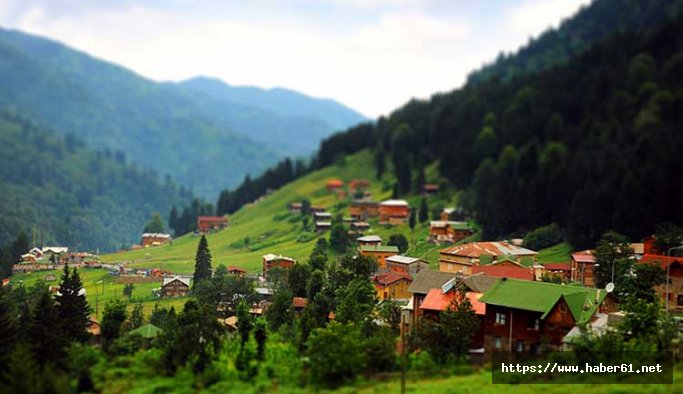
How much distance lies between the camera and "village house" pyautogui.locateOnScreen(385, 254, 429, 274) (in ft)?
264

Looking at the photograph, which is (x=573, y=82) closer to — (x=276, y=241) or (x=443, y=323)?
(x=276, y=241)

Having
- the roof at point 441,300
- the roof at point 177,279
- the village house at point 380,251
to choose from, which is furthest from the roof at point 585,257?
the roof at point 177,279

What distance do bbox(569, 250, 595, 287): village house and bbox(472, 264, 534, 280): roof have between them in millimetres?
4508

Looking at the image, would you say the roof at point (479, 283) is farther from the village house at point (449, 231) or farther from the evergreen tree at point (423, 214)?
the evergreen tree at point (423, 214)

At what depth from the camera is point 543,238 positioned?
89.1 metres

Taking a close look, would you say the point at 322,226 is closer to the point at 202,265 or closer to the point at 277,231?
the point at 277,231

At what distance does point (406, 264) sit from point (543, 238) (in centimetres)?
1745

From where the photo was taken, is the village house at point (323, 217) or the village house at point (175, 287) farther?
the village house at point (323, 217)

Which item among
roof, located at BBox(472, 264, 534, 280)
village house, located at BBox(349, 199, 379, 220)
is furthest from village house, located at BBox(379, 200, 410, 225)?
roof, located at BBox(472, 264, 534, 280)

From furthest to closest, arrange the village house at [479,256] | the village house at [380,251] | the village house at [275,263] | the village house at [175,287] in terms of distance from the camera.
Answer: the village house at [380,251] < the village house at [275,263] < the village house at [175,287] < the village house at [479,256]

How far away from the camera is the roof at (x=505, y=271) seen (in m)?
67.3

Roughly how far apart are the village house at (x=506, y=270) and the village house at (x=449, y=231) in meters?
26.0

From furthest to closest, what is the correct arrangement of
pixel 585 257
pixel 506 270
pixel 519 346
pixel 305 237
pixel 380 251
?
pixel 305 237 → pixel 380 251 → pixel 585 257 → pixel 506 270 → pixel 519 346

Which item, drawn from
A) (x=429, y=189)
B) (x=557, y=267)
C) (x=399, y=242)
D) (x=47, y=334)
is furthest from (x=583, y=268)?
(x=429, y=189)
